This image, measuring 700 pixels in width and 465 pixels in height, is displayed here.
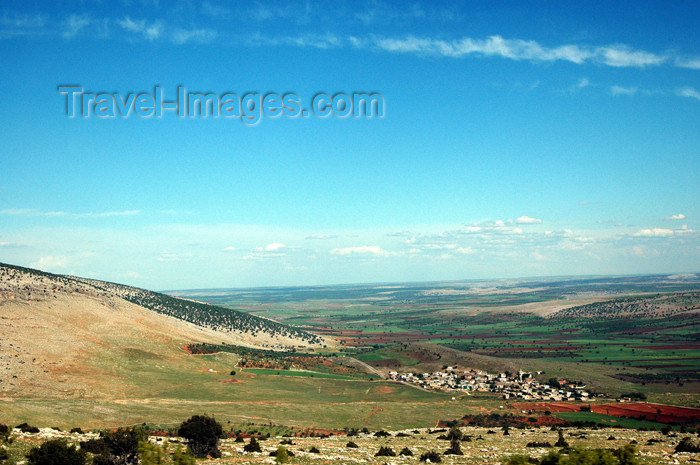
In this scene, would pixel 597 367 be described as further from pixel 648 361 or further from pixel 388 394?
pixel 388 394

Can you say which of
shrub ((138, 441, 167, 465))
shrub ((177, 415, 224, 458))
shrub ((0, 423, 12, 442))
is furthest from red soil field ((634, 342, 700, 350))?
shrub ((138, 441, 167, 465))

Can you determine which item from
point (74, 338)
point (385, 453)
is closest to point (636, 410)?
point (385, 453)

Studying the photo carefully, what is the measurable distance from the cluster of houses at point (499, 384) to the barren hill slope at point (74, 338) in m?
49.4

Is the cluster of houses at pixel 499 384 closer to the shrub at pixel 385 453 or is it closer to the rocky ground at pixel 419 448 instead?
the rocky ground at pixel 419 448

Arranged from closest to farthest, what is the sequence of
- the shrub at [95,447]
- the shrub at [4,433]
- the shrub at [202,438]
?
the shrub at [95,447] → the shrub at [4,433] → the shrub at [202,438]

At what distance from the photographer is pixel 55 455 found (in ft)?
69.6

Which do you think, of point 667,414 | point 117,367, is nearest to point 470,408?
point 667,414

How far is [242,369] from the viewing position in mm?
93312

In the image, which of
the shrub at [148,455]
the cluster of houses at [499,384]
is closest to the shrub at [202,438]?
the shrub at [148,455]

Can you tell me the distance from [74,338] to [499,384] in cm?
7976

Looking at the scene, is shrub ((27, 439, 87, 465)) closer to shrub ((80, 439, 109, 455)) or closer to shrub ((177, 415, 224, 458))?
shrub ((80, 439, 109, 455))

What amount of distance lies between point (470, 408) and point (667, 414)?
26.4 m

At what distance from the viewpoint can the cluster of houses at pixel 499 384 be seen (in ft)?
275

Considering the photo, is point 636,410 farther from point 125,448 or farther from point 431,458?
point 125,448
